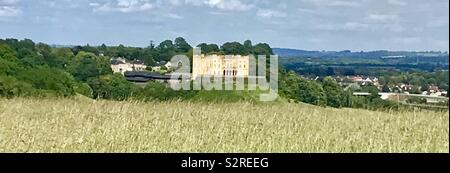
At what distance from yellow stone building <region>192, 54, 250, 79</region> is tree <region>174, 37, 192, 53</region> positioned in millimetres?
346

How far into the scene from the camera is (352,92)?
911 centimetres

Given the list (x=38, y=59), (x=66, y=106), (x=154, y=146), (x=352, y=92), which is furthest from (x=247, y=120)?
(x=38, y=59)

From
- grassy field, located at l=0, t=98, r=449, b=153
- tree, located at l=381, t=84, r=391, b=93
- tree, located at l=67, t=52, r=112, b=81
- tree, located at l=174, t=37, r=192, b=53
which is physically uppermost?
tree, located at l=174, t=37, r=192, b=53

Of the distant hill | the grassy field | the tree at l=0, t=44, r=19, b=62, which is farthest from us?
the tree at l=0, t=44, r=19, b=62

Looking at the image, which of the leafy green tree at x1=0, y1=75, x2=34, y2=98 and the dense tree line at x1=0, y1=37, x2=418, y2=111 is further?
the leafy green tree at x1=0, y1=75, x2=34, y2=98

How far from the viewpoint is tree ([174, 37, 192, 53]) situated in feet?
29.1

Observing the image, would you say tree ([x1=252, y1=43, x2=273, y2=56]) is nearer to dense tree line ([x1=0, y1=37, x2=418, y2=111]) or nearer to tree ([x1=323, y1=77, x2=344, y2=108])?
dense tree line ([x1=0, y1=37, x2=418, y2=111])

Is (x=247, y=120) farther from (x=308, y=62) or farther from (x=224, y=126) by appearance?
(x=308, y=62)

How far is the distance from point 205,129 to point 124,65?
4117mm

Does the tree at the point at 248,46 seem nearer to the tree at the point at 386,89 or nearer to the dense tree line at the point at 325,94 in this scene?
the dense tree line at the point at 325,94

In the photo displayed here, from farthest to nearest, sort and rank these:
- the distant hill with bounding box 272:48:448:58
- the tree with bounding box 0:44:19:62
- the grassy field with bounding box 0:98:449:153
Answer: the tree with bounding box 0:44:19:62 < the distant hill with bounding box 272:48:448:58 < the grassy field with bounding box 0:98:449:153

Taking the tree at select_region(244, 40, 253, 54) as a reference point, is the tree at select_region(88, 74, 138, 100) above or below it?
below

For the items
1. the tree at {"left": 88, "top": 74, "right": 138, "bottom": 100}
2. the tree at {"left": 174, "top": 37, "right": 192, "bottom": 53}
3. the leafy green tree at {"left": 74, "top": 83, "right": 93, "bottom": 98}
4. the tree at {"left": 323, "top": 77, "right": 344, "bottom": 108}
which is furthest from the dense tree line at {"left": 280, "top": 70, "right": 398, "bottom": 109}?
the leafy green tree at {"left": 74, "top": 83, "right": 93, "bottom": 98}

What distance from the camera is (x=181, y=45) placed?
29.7 ft
